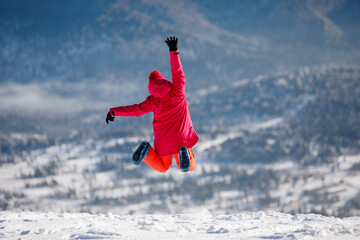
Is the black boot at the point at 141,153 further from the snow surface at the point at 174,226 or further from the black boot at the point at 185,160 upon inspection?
the snow surface at the point at 174,226

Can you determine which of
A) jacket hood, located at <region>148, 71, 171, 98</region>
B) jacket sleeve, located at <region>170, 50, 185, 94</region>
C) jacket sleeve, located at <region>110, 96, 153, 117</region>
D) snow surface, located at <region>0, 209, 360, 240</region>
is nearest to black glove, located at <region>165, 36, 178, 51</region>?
jacket sleeve, located at <region>170, 50, 185, 94</region>

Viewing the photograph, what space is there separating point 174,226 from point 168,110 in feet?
14.2

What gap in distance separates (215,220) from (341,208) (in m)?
167

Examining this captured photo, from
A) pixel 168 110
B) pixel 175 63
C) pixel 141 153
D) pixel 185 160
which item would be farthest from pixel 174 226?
pixel 175 63

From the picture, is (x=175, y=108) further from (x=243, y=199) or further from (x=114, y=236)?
(x=243, y=199)

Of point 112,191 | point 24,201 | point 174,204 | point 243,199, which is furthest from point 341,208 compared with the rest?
point 24,201

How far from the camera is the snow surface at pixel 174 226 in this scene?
34.1ft

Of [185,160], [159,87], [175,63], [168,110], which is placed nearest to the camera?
[175,63]

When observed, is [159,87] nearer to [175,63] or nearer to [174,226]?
[175,63]

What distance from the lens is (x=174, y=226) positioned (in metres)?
11.8

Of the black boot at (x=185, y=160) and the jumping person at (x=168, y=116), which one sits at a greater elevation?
the jumping person at (x=168, y=116)

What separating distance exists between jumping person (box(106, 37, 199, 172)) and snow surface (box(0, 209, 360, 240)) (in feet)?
7.30

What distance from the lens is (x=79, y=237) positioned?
1027cm

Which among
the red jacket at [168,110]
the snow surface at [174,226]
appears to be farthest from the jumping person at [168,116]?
the snow surface at [174,226]
